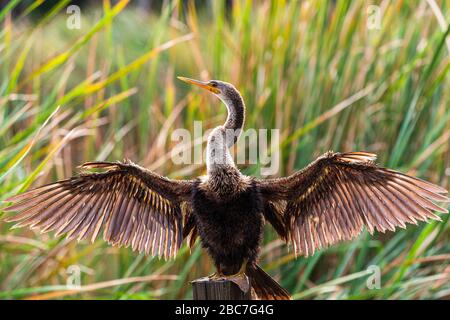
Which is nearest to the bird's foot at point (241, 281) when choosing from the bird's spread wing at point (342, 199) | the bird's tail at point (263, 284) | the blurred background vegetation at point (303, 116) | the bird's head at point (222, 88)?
the bird's tail at point (263, 284)

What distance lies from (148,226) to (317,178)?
1.97ft

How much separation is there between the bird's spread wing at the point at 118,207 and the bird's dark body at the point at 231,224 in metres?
0.14

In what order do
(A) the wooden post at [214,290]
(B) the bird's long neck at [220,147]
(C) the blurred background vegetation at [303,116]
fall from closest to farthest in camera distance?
(A) the wooden post at [214,290] < (B) the bird's long neck at [220,147] < (C) the blurred background vegetation at [303,116]

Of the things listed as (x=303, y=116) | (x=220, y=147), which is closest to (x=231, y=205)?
(x=220, y=147)

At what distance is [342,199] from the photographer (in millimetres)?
2541

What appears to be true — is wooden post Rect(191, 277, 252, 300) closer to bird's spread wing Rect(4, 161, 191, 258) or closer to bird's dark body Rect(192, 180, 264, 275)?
bird's dark body Rect(192, 180, 264, 275)

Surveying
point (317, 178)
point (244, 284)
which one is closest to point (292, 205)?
point (317, 178)

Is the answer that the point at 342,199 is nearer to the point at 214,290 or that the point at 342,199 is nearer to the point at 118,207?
the point at 214,290

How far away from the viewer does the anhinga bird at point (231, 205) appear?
7.86 ft

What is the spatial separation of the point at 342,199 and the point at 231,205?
40 centimetres

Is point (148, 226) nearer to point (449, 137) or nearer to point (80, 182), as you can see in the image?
point (80, 182)

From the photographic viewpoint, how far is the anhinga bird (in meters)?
2.40

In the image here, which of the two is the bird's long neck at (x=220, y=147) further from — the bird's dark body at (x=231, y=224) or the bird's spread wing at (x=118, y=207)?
the bird's spread wing at (x=118, y=207)

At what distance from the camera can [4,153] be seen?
2936 mm
